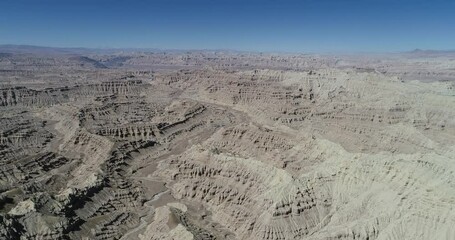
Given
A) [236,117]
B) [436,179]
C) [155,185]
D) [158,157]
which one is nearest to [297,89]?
[236,117]

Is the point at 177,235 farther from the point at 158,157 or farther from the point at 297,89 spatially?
the point at 297,89

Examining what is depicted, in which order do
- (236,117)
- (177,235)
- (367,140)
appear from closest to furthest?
(177,235) → (367,140) → (236,117)

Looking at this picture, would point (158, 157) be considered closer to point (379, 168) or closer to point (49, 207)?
→ point (49, 207)

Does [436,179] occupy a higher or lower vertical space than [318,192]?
higher

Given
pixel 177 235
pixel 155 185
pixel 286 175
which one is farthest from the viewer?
pixel 155 185

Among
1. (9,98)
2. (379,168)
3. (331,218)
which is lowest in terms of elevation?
(9,98)

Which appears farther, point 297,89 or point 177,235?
point 297,89

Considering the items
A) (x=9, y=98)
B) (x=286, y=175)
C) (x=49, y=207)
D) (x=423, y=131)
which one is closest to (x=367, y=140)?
(x=423, y=131)
